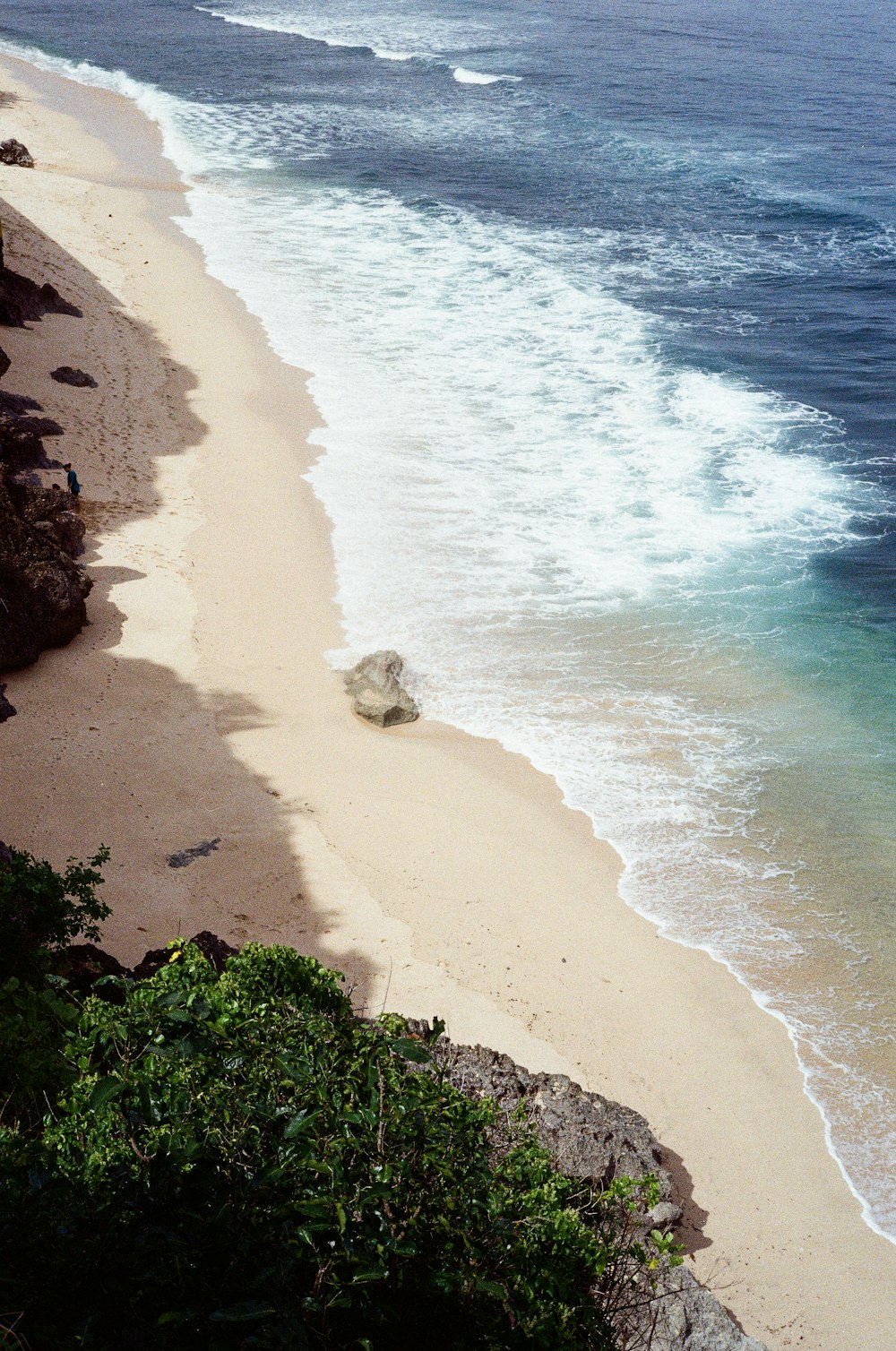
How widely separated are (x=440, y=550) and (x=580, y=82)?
50.9 m

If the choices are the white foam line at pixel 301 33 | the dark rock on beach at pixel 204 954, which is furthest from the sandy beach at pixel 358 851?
the white foam line at pixel 301 33

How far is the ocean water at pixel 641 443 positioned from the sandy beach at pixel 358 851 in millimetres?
557

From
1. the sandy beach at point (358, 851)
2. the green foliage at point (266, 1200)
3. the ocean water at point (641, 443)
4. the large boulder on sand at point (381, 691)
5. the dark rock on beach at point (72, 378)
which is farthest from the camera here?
the dark rock on beach at point (72, 378)

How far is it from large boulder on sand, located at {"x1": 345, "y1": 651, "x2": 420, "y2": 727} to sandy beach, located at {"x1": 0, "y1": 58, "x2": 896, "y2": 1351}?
231mm

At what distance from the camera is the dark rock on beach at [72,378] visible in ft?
79.0

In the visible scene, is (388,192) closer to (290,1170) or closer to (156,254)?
(156,254)

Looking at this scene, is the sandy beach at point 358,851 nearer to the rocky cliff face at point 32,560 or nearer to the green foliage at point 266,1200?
the rocky cliff face at point 32,560

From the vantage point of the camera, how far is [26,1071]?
6.40 m

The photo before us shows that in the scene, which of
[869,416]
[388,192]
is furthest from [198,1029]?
[388,192]

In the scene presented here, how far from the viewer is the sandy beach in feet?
32.1

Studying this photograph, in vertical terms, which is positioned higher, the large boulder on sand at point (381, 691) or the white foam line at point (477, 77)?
the white foam line at point (477, 77)

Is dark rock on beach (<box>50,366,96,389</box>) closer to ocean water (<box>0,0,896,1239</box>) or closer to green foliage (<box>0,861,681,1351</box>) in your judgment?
ocean water (<box>0,0,896,1239</box>)

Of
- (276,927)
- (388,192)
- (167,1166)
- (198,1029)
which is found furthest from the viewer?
(388,192)

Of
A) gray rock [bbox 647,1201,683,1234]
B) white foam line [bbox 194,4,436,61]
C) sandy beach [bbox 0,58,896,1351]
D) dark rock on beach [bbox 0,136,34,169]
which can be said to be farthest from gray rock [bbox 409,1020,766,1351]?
white foam line [bbox 194,4,436,61]
